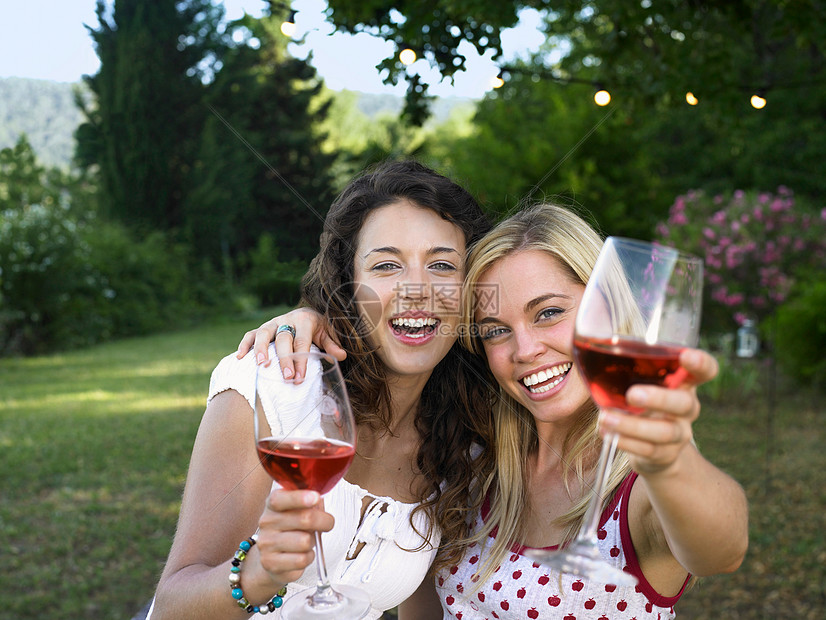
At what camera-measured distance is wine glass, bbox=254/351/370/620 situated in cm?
132

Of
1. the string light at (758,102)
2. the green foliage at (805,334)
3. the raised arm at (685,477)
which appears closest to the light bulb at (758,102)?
the string light at (758,102)

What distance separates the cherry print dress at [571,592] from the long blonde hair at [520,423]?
0.21 ft

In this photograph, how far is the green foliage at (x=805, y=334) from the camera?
9680 millimetres

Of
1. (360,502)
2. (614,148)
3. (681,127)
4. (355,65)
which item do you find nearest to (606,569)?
(360,502)

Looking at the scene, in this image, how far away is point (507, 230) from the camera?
265cm

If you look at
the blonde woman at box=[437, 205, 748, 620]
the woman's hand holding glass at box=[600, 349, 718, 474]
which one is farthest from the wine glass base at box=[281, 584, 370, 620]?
the blonde woman at box=[437, 205, 748, 620]

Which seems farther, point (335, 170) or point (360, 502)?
point (335, 170)

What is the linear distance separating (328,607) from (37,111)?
54.4ft

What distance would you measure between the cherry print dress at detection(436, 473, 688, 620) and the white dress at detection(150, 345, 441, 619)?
20cm

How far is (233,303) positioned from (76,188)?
17.6 ft

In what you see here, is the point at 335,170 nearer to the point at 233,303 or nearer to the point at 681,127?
the point at 233,303

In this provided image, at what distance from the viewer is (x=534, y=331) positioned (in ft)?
7.91

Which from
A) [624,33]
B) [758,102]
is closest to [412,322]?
[624,33]

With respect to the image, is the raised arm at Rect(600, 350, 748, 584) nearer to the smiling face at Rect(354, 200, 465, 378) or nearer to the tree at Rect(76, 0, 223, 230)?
the smiling face at Rect(354, 200, 465, 378)
